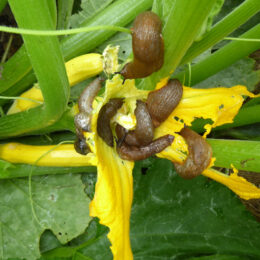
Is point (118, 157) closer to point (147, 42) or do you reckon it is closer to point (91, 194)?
point (147, 42)

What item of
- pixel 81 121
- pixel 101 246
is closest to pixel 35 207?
pixel 101 246

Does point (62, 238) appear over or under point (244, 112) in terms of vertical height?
under

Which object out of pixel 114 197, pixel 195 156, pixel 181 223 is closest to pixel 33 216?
pixel 181 223

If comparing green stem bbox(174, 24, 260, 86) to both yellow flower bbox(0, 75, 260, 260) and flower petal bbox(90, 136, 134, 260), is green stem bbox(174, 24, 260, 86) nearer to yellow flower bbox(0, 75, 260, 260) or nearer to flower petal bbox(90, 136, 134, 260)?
yellow flower bbox(0, 75, 260, 260)

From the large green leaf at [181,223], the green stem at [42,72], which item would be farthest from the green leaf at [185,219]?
the green stem at [42,72]

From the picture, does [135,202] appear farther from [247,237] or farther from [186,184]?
[247,237]

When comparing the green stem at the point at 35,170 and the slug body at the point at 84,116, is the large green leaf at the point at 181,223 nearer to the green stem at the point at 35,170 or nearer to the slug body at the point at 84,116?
the green stem at the point at 35,170

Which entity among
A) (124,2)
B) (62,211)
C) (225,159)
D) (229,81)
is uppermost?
(124,2)
